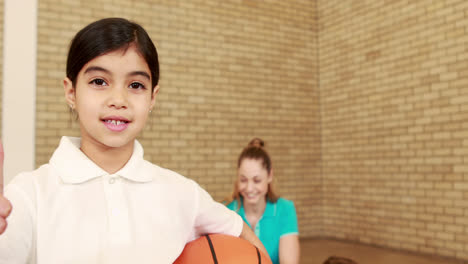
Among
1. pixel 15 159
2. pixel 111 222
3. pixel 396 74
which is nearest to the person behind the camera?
pixel 111 222

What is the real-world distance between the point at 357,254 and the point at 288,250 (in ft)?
7.91

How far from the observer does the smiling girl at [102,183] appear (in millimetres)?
1172

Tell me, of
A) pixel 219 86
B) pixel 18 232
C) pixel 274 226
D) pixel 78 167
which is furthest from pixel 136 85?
pixel 219 86

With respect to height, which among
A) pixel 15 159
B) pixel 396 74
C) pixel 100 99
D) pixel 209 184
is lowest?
pixel 209 184

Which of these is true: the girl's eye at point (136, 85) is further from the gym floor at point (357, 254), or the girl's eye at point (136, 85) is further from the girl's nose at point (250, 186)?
the gym floor at point (357, 254)

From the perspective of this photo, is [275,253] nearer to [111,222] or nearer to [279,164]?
[111,222]

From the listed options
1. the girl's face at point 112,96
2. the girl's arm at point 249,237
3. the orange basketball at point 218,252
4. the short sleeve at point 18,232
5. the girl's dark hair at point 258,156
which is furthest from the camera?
the girl's dark hair at point 258,156

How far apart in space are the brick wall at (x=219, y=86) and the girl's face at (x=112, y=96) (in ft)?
11.7

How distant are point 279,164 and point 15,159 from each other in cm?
356

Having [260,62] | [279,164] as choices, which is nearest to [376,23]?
[260,62]

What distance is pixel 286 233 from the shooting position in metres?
3.11

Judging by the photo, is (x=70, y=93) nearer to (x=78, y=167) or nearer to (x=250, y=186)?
(x=78, y=167)

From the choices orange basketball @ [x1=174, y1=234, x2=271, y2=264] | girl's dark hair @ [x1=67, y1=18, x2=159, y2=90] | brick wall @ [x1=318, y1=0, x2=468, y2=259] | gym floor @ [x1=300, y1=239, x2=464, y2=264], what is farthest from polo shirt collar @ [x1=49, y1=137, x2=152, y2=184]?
brick wall @ [x1=318, y1=0, x2=468, y2=259]

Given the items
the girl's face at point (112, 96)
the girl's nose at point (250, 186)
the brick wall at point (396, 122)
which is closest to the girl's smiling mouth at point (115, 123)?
the girl's face at point (112, 96)
